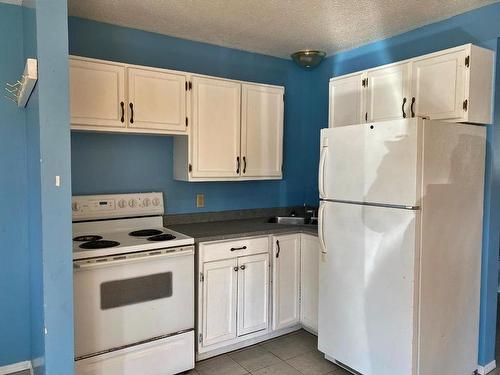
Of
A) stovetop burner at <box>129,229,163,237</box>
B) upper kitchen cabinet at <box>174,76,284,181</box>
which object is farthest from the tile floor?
upper kitchen cabinet at <box>174,76,284,181</box>

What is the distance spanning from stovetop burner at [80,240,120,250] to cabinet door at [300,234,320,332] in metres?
1.50

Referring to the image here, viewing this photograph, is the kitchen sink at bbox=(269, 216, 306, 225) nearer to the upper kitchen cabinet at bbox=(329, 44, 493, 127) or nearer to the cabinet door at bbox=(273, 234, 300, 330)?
the cabinet door at bbox=(273, 234, 300, 330)

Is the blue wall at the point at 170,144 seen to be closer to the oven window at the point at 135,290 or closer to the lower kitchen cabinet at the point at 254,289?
the lower kitchen cabinet at the point at 254,289

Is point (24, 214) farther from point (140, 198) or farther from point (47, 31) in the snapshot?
point (47, 31)

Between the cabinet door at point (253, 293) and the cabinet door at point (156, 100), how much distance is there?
1.17 metres

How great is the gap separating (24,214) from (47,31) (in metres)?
1.44

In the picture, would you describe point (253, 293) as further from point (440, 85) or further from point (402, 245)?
point (440, 85)

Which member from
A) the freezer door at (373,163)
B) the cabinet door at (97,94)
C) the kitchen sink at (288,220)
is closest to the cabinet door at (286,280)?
the kitchen sink at (288,220)

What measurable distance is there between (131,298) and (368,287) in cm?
149

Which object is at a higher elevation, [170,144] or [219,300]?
[170,144]

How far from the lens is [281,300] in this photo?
10.1ft

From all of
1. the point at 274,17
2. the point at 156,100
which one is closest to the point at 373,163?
the point at 274,17

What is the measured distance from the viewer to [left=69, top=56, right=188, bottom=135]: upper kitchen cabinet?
2438 millimetres

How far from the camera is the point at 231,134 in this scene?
10.2 ft
